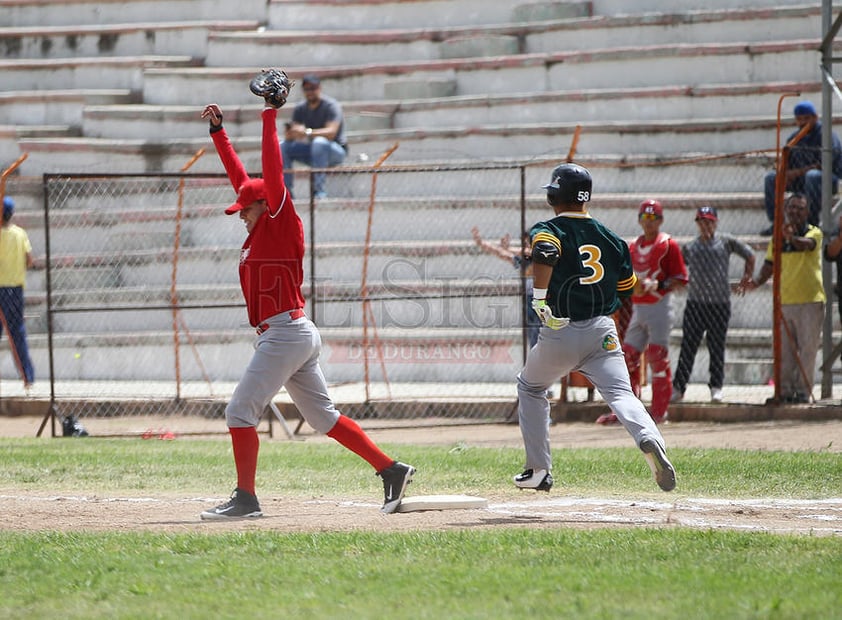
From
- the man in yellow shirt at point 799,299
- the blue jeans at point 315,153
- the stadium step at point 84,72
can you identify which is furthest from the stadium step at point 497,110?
the man in yellow shirt at point 799,299

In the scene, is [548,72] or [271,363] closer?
[271,363]

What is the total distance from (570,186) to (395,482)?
2032 mm

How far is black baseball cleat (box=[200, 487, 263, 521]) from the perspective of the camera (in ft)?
24.9

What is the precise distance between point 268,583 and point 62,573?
1.02m

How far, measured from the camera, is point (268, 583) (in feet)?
18.8

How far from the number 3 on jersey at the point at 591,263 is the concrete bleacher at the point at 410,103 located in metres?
7.75

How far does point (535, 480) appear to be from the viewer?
827cm

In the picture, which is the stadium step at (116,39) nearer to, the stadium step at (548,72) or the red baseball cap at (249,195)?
the stadium step at (548,72)

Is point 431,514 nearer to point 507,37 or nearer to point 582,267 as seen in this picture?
point 582,267

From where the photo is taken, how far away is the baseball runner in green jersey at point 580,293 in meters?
7.62

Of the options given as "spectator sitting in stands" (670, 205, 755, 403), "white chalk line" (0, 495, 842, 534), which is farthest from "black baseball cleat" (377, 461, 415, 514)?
"spectator sitting in stands" (670, 205, 755, 403)

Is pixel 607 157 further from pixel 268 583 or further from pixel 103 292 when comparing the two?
pixel 268 583

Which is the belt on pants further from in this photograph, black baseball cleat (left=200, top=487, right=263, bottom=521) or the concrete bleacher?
the concrete bleacher

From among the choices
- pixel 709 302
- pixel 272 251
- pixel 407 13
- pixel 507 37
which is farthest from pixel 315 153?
pixel 272 251
